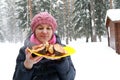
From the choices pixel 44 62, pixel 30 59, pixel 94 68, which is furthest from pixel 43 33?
pixel 94 68

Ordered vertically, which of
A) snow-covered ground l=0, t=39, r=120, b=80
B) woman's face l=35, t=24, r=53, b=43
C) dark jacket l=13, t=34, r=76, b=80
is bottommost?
snow-covered ground l=0, t=39, r=120, b=80

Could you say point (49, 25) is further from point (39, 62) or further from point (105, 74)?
point (105, 74)

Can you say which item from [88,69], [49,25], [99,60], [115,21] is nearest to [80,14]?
[115,21]

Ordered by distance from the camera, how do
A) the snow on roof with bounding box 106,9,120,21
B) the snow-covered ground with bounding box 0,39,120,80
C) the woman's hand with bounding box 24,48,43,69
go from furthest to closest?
the snow on roof with bounding box 106,9,120,21 → the snow-covered ground with bounding box 0,39,120,80 → the woman's hand with bounding box 24,48,43,69

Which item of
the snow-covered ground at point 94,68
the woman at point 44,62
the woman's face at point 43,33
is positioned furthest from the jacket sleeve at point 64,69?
the snow-covered ground at point 94,68

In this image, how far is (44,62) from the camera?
3346 millimetres

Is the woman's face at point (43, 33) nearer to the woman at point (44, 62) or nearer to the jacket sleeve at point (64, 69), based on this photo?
the woman at point (44, 62)

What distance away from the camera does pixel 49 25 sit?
3.38 m

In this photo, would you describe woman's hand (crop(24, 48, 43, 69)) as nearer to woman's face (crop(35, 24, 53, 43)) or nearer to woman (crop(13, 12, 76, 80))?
woman (crop(13, 12, 76, 80))

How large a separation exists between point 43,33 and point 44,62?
29 cm

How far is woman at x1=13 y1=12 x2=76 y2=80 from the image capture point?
3230mm

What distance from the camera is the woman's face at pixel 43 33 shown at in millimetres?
3293

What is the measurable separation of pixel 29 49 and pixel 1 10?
3189 inches

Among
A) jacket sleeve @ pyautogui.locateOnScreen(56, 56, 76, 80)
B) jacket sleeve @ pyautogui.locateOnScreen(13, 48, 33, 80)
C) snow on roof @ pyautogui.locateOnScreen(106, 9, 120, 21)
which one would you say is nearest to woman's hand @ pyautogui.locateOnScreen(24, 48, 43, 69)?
jacket sleeve @ pyautogui.locateOnScreen(13, 48, 33, 80)
